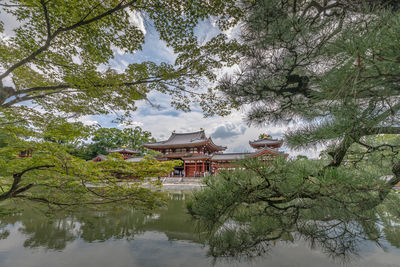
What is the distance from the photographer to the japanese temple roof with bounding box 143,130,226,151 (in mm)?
17484

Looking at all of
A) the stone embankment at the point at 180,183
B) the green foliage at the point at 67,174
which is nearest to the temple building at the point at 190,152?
the stone embankment at the point at 180,183

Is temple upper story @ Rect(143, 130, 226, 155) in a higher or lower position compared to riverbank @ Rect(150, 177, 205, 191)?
higher

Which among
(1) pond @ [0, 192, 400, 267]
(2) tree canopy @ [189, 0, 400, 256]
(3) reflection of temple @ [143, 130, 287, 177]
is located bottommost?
(1) pond @ [0, 192, 400, 267]

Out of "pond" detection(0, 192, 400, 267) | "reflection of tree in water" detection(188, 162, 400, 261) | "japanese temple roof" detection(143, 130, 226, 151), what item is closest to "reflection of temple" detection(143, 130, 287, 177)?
"japanese temple roof" detection(143, 130, 226, 151)

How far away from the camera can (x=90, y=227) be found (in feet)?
12.5

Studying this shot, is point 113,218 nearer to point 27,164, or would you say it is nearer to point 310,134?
point 27,164

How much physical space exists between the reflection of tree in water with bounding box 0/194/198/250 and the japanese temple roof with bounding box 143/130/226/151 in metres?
12.2

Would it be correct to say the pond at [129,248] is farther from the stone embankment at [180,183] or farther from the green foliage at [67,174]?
the stone embankment at [180,183]

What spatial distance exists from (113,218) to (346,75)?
19.7 ft

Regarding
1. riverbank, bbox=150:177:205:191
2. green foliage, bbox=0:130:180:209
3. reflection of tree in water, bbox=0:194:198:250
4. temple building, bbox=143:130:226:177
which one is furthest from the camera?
temple building, bbox=143:130:226:177

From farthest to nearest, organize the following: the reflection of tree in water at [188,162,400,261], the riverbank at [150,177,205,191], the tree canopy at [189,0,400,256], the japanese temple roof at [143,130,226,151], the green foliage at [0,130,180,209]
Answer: the japanese temple roof at [143,130,226,151]
the riverbank at [150,177,205,191]
the green foliage at [0,130,180,209]
the reflection of tree in water at [188,162,400,261]
the tree canopy at [189,0,400,256]

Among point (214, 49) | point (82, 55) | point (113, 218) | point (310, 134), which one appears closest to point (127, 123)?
point (82, 55)

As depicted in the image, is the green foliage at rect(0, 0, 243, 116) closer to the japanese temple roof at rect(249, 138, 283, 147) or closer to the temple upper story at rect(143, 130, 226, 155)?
the temple upper story at rect(143, 130, 226, 155)

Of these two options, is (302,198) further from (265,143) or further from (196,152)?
(265,143)
